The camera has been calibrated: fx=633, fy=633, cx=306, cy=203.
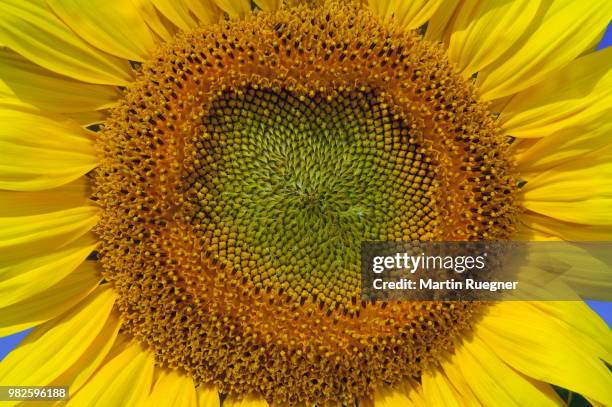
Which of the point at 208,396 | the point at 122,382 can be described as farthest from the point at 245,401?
the point at 122,382

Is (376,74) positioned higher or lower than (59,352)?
higher

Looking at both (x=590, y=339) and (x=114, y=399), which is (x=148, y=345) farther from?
(x=590, y=339)

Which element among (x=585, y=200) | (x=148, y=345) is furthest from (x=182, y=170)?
(x=585, y=200)

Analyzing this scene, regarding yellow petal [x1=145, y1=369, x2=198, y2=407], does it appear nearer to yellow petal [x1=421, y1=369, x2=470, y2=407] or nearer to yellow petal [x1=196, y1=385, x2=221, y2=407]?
yellow petal [x1=196, y1=385, x2=221, y2=407]

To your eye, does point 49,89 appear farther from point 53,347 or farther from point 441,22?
point 441,22

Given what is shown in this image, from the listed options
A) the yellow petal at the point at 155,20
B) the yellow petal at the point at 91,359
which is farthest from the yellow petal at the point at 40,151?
the yellow petal at the point at 91,359

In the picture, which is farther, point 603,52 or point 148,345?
point 148,345

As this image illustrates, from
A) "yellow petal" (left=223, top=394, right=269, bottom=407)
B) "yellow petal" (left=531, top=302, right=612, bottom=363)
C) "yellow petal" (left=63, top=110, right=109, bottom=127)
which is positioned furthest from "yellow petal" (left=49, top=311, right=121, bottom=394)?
"yellow petal" (left=531, top=302, right=612, bottom=363)
